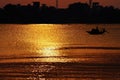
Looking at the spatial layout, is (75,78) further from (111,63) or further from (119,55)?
(119,55)

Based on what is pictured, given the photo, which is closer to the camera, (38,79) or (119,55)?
(38,79)

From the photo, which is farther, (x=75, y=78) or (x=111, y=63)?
(x=111, y=63)

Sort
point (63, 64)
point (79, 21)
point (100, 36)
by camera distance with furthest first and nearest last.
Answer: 1. point (79, 21)
2. point (100, 36)
3. point (63, 64)

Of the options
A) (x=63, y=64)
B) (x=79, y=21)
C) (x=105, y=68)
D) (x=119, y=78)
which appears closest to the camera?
(x=119, y=78)

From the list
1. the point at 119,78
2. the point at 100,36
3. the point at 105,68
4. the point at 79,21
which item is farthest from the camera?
the point at 79,21

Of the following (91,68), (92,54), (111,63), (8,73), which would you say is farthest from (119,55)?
(8,73)

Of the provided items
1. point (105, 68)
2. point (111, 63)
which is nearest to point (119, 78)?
point (105, 68)

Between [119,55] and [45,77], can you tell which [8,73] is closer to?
[45,77]

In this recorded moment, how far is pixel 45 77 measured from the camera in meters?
32.4

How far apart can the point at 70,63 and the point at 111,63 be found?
253 centimetres

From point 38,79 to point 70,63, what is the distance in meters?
8.86

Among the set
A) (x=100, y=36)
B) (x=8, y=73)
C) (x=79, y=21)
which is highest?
(x=8, y=73)

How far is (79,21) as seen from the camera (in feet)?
557

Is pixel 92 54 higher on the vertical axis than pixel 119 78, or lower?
lower
